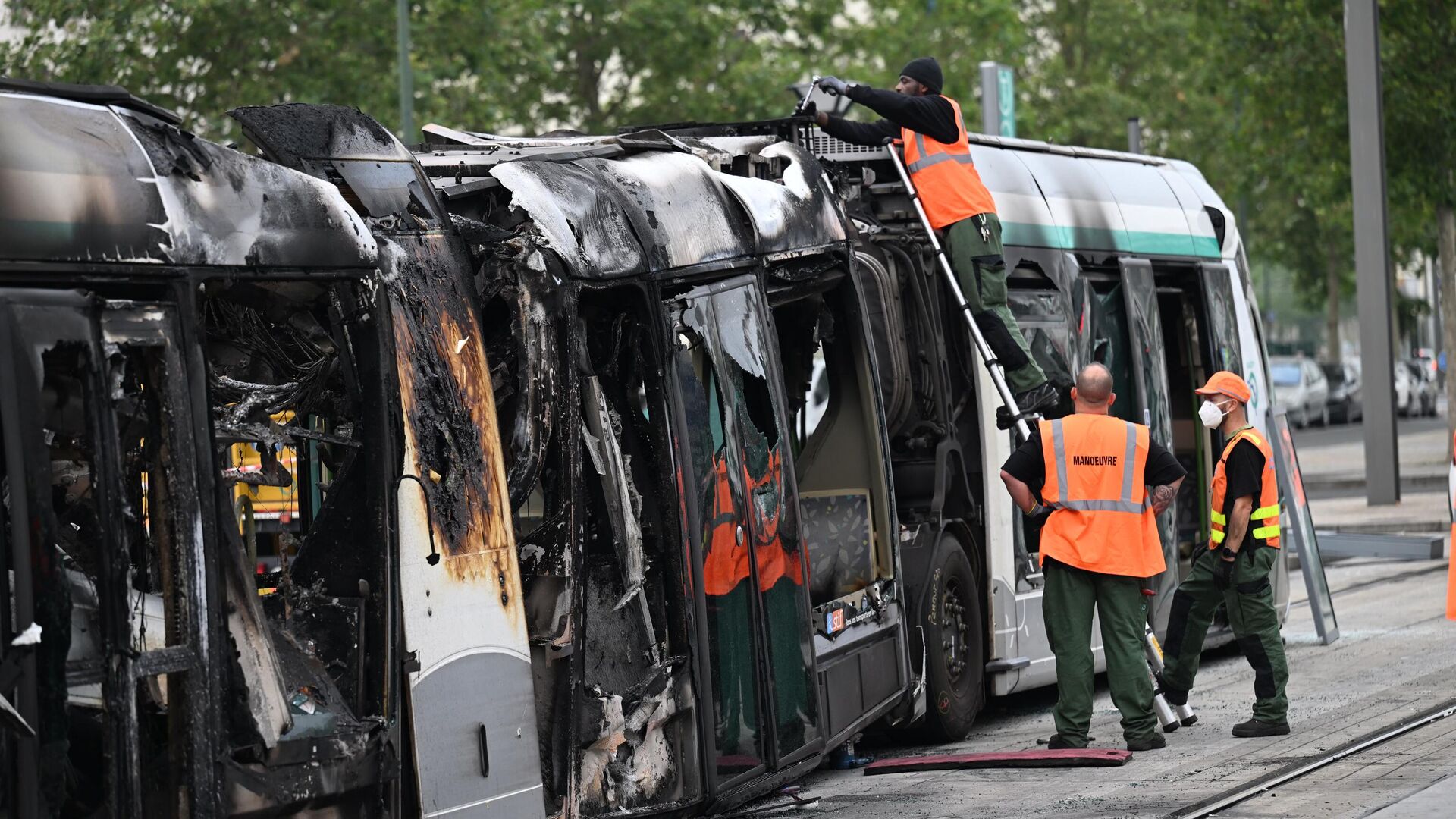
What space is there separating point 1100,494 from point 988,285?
4.58 feet

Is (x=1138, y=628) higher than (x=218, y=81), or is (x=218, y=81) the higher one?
(x=218, y=81)

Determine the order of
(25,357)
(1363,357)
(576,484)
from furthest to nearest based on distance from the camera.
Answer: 1. (1363,357)
2. (576,484)
3. (25,357)

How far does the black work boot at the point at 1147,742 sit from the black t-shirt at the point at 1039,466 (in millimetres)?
1106

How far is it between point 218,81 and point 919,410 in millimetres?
19924

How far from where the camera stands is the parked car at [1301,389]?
45250mm

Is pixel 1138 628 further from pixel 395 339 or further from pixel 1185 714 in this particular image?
pixel 395 339

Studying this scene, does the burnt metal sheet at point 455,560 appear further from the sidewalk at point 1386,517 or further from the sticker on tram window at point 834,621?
the sidewalk at point 1386,517

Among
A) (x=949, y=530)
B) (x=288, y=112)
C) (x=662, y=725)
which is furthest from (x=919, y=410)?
(x=288, y=112)

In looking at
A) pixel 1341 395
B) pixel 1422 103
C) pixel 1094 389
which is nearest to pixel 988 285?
pixel 1094 389

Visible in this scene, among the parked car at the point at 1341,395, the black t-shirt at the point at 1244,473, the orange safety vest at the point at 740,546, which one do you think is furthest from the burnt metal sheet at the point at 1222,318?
the parked car at the point at 1341,395

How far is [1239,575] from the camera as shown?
989 centimetres

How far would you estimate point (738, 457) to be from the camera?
7812mm

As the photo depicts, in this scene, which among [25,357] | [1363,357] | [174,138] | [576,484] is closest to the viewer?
[25,357]

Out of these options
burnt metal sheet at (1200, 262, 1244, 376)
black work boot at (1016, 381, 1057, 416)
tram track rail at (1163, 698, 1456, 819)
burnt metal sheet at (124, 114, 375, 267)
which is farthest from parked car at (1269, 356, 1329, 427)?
burnt metal sheet at (124, 114, 375, 267)
